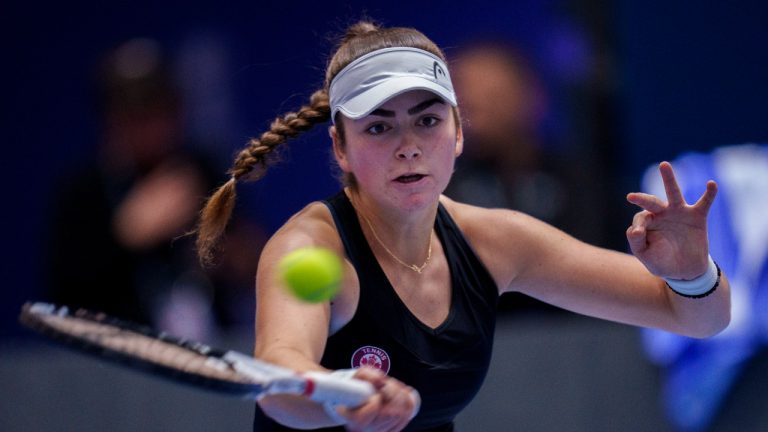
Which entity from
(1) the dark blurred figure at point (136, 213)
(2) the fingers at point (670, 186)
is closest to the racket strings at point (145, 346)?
(2) the fingers at point (670, 186)

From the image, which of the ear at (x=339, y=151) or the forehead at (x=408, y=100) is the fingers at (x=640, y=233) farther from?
the ear at (x=339, y=151)

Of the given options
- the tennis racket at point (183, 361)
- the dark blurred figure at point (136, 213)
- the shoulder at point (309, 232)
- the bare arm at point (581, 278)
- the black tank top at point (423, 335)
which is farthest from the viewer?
the dark blurred figure at point (136, 213)

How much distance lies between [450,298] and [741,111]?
9.67 feet

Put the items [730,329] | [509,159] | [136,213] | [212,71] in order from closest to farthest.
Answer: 1. [136,213]
2. [730,329]
3. [509,159]
4. [212,71]

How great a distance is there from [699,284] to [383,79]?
1.06 m

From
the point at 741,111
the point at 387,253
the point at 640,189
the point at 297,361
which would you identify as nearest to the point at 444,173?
the point at 387,253

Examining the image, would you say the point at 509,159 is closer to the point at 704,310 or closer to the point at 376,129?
the point at 704,310

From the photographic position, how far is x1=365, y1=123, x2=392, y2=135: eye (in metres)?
3.38

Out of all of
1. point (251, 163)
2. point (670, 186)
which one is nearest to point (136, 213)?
point (251, 163)

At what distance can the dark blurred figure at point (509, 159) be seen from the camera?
5426 mm

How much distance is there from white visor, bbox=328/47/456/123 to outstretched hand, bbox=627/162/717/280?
62 cm

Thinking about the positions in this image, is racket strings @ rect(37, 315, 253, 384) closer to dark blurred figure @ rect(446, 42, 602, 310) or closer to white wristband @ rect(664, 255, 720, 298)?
white wristband @ rect(664, 255, 720, 298)

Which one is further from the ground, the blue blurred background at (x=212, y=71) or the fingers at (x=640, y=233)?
the blue blurred background at (x=212, y=71)

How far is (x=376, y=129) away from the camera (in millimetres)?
3383
